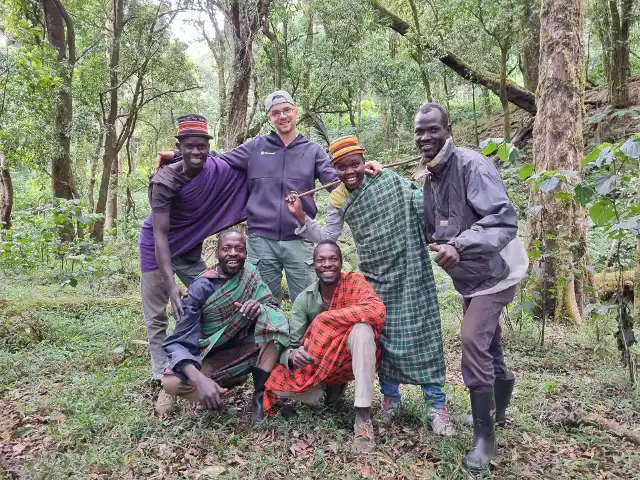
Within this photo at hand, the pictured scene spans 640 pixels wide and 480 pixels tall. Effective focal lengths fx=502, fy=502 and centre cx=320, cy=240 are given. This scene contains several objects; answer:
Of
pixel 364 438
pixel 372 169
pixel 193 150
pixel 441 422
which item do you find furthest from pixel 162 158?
pixel 441 422

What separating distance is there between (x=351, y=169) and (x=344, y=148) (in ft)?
0.50

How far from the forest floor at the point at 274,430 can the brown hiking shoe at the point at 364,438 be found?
54mm

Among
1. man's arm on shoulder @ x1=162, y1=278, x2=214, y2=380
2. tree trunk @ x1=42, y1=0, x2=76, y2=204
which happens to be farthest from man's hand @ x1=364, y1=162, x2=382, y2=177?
tree trunk @ x1=42, y1=0, x2=76, y2=204

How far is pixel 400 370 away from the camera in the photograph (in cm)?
349

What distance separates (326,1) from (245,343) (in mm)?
10552

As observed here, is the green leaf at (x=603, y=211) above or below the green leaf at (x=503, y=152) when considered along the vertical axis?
below

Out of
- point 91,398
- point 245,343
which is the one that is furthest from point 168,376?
point 91,398

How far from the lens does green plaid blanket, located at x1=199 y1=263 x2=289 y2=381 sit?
3.51 m

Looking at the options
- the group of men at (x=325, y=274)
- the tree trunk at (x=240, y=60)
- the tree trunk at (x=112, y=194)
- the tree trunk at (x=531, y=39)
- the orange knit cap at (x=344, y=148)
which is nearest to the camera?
the group of men at (x=325, y=274)

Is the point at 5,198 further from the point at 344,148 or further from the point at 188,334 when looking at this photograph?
the point at 344,148

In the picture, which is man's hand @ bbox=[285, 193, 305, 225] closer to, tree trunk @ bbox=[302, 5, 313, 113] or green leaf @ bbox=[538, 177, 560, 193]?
green leaf @ bbox=[538, 177, 560, 193]

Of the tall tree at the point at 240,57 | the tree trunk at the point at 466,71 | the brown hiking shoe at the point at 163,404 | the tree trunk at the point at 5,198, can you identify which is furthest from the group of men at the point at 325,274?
the tree trunk at the point at 466,71

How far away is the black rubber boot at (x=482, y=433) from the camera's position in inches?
114

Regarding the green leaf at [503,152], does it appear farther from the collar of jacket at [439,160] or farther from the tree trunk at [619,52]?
the tree trunk at [619,52]
